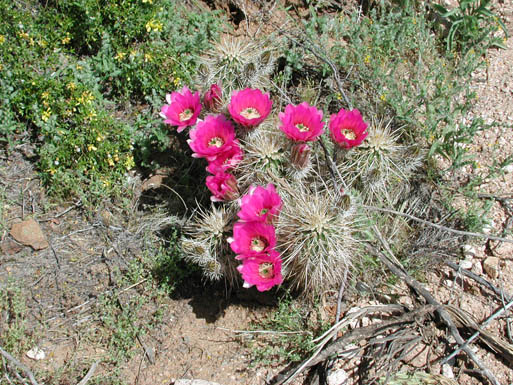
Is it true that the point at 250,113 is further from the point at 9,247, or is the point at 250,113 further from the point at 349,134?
the point at 9,247

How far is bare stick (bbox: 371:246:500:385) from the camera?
8.87ft

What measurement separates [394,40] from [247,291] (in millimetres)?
2450

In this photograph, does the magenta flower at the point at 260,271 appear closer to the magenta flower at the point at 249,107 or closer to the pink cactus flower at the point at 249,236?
the pink cactus flower at the point at 249,236

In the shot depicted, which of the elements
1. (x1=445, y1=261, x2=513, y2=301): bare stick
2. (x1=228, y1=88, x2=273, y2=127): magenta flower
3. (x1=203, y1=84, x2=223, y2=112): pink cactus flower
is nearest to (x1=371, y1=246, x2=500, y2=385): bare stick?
(x1=445, y1=261, x2=513, y2=301): bare stick

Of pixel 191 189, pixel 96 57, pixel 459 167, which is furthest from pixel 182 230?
pixel 459 167

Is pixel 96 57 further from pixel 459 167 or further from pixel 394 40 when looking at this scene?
pixel 459 167

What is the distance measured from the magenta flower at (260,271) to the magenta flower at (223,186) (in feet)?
1.39

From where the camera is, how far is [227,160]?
290 centimetres

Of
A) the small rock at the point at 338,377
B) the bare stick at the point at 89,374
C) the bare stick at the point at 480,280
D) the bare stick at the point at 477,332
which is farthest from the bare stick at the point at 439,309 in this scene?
the bare stick at the point at 89,374

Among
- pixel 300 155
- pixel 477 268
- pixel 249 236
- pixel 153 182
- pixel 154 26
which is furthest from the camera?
pixel 154 26

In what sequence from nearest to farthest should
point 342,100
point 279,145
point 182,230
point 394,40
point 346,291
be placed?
point 279,145, point 346,291, point 182,230, point 342,100, point 394,40

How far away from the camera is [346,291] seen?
312 centimetres

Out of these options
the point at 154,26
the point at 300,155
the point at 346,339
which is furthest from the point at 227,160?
the point at 154,26

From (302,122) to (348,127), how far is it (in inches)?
10.8
